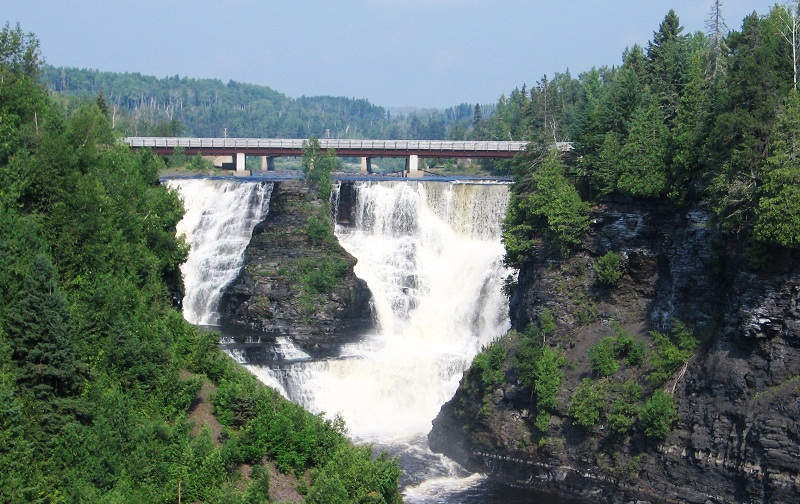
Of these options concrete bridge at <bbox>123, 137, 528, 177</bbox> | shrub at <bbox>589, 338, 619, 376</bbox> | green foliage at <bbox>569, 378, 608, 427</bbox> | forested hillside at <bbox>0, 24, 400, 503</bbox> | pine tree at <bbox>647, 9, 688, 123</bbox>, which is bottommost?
green foliage at <bbox>569, 378, 608, 427</bbox>

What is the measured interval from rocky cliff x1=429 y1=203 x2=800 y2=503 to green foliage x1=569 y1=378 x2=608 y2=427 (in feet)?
0.56

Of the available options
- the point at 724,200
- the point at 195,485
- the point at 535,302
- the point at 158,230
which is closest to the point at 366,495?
the point at 195,485

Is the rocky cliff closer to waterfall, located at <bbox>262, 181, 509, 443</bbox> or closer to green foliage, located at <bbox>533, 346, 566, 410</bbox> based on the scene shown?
green foliage, located at <bbox>533, 346, 566, 410</bbox>

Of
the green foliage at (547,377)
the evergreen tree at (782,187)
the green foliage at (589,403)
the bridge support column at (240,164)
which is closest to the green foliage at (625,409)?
the green foliage at (589,403)

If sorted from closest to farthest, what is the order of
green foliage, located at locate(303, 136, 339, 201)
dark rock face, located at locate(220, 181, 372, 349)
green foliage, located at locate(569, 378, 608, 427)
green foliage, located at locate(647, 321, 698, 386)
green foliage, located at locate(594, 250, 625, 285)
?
1. green foliage, located at locate(647, 321, 698, 386)
2. green foliage, located at locate(569, 378, 608, 427)
3. green foliage, located at locate(594, 250, 625, 285)
4. dark rock face, located at locate(220, 181, 372, 349)
5. green foliage, located at locate(303, 136, 339, 201)

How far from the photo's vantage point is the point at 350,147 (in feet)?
363

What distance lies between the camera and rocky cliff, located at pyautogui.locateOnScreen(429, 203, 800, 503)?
51.0 m

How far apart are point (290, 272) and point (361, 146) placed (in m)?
33.1

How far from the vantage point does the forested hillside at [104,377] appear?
34.6m

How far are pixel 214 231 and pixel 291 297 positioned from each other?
412 inches

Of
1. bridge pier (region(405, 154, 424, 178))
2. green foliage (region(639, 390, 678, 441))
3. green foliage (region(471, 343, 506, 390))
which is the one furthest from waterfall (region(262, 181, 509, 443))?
bridge pier (region(405, 154, 424, 178))

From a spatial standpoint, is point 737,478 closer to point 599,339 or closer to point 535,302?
point 599,339

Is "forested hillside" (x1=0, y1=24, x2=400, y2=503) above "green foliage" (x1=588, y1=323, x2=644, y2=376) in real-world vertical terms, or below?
above

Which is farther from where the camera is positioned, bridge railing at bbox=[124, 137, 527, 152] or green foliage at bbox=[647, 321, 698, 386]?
bridge railing at bbox=[124, 137, 527, 152]
